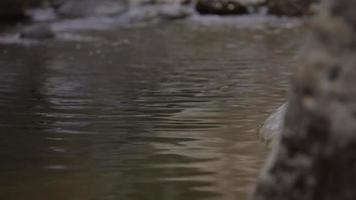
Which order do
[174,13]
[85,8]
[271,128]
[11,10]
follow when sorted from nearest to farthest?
[271,128]
[11,10]
[174,13]
[85,8]

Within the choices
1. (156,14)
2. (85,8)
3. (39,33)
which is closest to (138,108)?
(39,33)

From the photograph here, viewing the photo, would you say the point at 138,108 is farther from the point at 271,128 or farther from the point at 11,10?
the point at 11,10

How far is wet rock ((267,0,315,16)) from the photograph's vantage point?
60.4 feet

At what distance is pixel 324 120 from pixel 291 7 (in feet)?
54.0

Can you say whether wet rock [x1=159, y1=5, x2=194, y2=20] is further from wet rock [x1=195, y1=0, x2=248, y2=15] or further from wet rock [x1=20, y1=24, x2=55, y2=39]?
wet rock [x1=20, y1=24, x2=55, y2=39]

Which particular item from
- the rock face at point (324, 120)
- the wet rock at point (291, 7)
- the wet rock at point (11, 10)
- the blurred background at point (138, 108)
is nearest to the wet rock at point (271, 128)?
the blurred background at point (138, 108)

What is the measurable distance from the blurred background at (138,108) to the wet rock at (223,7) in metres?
3.19

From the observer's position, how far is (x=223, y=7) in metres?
18.7

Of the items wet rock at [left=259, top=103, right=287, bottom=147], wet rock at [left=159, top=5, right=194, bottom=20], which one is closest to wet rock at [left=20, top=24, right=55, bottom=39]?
wet rock at [left=159, top=5, right=194, bottom=20]

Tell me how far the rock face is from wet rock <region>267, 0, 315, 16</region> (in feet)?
53.0

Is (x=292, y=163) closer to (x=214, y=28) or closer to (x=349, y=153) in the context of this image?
(x=349, y=153)

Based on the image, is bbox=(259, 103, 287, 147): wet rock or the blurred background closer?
the blurred background

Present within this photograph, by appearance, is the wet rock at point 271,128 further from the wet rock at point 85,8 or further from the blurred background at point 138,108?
the wet rock at point 85,8

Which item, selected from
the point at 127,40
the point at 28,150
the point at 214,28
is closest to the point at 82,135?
the point at 28,150
